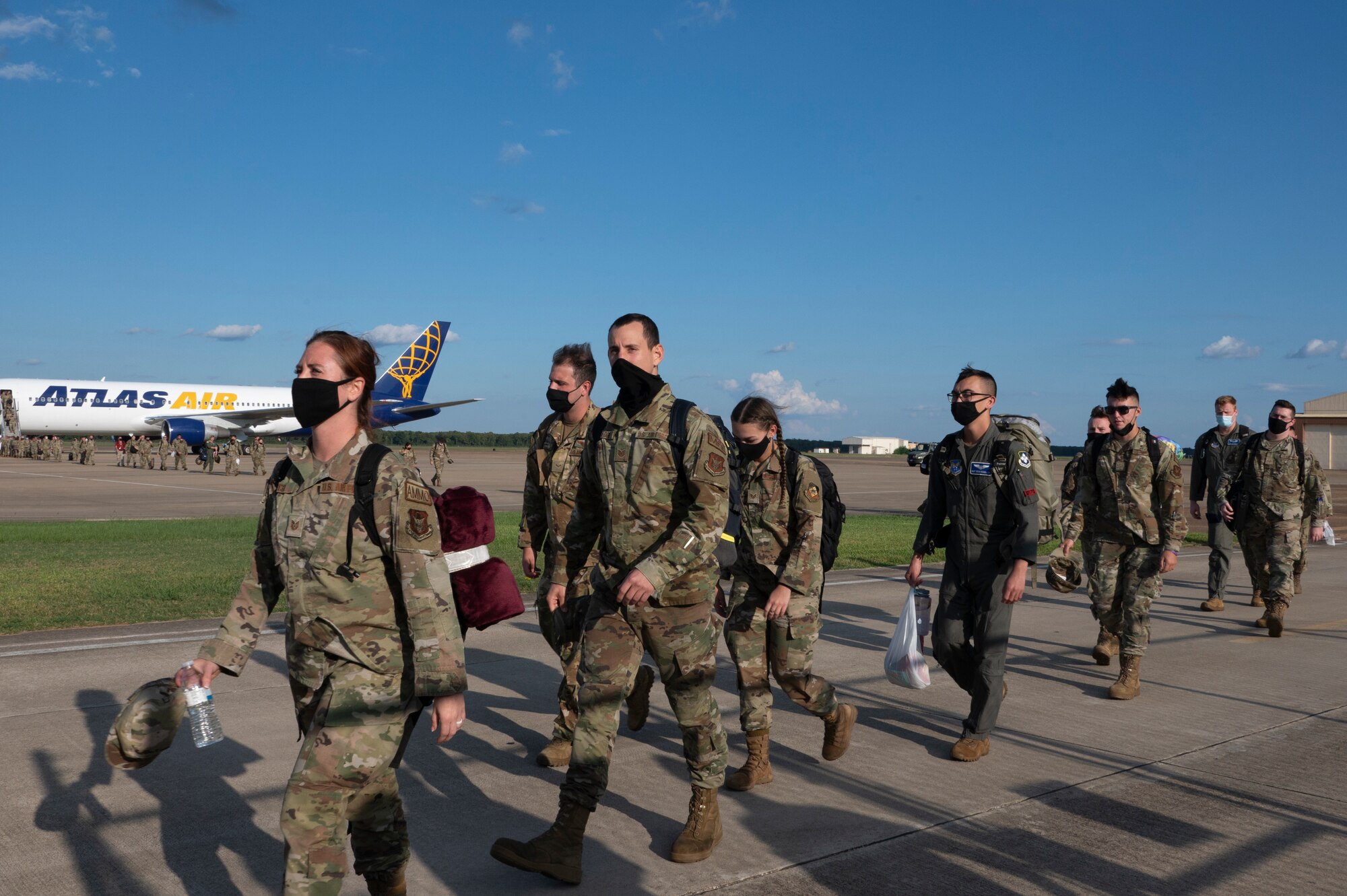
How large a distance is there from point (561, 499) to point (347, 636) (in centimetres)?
259

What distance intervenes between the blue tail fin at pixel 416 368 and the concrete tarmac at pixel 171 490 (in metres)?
8.60

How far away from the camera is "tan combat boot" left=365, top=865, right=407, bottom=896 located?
3.15 m

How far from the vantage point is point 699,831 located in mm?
4078

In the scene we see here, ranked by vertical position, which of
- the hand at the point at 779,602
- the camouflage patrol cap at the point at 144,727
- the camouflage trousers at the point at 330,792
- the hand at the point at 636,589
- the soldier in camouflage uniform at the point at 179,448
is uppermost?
the soldier in camouflage uniform at the point at 179,448

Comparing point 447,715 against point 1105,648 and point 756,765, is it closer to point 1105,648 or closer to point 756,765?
point 756,765

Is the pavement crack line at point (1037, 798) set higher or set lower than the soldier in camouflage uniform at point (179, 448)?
lower

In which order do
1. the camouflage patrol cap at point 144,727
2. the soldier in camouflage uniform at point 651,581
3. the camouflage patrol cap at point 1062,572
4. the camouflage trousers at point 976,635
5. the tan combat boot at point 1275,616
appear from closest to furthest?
the camouflage patrol cap at point 144,727 < the soldier in camouflage uniform at point 651,581 < the camouflage trousers at point 976,635 < the camouflage patrol cap at point 1062,572 < the tan combat boot at point 1275,616

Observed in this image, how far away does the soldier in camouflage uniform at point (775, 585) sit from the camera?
5.20 metres

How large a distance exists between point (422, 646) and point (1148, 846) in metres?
3.18

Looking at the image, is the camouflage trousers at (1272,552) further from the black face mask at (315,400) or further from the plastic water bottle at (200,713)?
the plastic water bottle at (200,713)

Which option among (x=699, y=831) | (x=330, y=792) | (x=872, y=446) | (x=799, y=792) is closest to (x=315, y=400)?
(x=330, y=792)

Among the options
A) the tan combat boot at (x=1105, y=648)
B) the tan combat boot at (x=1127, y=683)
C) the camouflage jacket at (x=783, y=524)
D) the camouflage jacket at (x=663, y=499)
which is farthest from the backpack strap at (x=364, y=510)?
the tan combat boot at (x=1105, y=648)

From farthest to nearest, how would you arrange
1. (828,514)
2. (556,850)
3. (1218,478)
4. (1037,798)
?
(1218,478), (828,514), (1037,798), (556,850)

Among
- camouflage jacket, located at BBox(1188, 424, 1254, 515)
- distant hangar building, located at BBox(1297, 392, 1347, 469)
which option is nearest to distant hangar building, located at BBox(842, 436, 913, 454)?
distant hangar building, located at BBox(1297, 392, 1347, 469)
